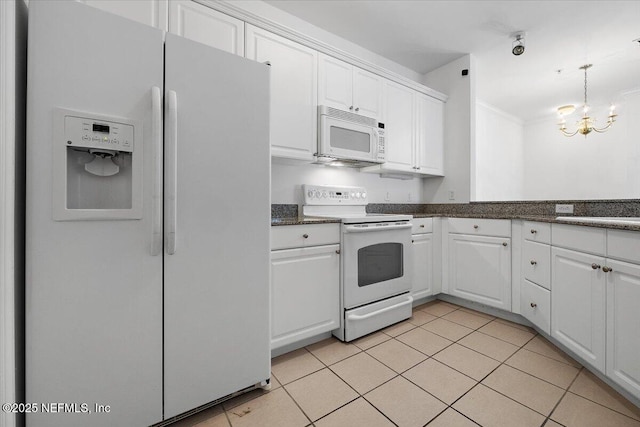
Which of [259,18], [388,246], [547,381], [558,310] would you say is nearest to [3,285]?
[259,18]

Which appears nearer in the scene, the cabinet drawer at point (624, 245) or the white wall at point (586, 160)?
the cabinet drawer at point (624, 245)

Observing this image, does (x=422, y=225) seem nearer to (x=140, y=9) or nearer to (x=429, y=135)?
(x=429, y=135)

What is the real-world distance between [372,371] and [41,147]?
1851 millimetres

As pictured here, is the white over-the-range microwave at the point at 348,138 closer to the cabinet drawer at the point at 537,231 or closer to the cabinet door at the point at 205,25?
the cabinet door at the point at 205,25

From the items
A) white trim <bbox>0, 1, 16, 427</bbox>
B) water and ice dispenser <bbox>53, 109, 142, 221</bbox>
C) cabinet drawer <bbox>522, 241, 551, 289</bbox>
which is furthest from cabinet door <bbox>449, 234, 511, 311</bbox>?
white trim <bbox>0, 1, 16, 427</bbox>

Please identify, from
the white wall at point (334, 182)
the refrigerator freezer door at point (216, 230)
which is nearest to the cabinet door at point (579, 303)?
the white wall at point (334, 182)

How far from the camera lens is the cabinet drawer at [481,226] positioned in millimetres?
2332

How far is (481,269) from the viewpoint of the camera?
2.49m

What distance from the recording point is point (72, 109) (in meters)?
0.99

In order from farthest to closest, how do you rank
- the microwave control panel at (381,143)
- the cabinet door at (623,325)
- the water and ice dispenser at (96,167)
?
the microwave control panel at (381,143), the cabinet door at (623,325), the water and ice dispenser at (96,167)

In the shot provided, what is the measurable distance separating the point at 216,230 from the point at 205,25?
1.33m

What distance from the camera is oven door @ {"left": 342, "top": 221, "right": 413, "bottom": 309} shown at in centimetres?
197

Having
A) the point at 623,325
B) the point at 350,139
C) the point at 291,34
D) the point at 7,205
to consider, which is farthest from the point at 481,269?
the point at 7,205

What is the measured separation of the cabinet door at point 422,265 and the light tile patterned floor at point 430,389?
1.89 feet
